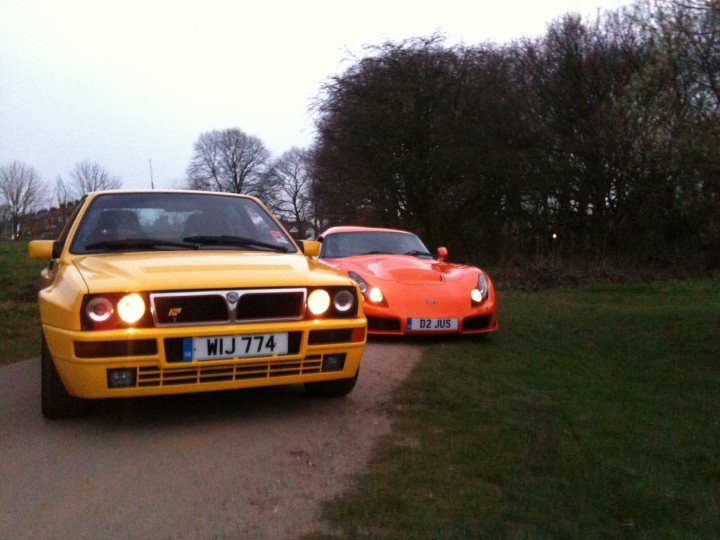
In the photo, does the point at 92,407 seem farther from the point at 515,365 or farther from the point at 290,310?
the point at 515,365

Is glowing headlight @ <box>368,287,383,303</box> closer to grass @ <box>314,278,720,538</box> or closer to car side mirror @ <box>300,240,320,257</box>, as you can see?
grass @ <box>314,278,720,538</box>

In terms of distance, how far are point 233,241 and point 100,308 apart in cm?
141

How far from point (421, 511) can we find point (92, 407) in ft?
8.47

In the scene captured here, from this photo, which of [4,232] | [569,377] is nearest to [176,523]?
[569,377]

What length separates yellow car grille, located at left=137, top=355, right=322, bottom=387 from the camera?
151 inches

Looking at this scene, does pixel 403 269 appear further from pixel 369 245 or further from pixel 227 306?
pixel 227 306

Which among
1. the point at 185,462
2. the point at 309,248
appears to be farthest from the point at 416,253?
the point at 185,462

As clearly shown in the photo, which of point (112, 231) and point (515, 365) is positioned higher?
point (112, 231)

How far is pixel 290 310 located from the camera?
4133mm

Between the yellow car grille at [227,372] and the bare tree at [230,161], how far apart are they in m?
59.8

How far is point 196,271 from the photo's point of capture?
4078 mm

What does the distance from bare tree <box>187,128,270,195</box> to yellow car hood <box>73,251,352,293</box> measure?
5926 centimetres

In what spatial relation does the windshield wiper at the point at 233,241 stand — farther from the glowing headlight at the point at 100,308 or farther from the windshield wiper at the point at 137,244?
the glowing headlight at the point at 100,308

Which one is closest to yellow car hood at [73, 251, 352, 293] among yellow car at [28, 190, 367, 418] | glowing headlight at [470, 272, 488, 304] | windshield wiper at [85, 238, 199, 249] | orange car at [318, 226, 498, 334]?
yellow car at [28, 190, 367, 418]
